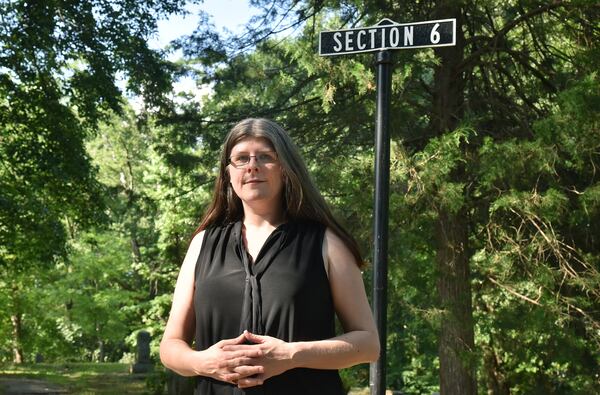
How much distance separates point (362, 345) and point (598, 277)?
8.01 metres

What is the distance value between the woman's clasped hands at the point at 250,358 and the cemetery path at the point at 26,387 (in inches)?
625

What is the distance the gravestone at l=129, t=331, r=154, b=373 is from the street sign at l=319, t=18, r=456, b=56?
20011mm

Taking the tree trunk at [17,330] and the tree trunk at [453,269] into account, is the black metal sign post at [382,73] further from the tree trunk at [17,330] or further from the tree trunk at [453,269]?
the tree trunk at [17,330]

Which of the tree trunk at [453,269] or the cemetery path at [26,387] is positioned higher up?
the tree trunk at [453,269]

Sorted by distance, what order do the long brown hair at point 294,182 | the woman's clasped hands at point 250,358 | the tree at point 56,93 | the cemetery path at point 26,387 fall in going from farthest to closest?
the cemetery path at point 26,387, the tree at point 56,93, the long brown hair at point 294,182, the woman's clasped hands at point 250,358

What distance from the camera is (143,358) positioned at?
24.1 meters

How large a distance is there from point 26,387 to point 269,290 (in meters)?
17.0

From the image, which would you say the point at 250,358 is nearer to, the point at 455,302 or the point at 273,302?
the point at 273,302

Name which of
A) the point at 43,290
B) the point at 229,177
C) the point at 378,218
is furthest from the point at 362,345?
the point at 43,290

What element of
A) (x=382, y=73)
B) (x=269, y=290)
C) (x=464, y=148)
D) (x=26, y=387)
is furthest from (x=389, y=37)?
(x=26, y=387)

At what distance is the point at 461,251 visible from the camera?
11.4 m

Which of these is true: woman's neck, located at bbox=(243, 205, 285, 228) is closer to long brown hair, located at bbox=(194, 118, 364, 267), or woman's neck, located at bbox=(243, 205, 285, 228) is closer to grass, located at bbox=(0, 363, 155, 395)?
long brown hair, located at bbox=(194, 118, 364, 267)

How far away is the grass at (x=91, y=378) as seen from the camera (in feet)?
61.5

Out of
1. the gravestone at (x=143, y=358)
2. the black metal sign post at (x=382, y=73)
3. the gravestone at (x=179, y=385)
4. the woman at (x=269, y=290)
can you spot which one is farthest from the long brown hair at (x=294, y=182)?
the gravestone at (x=143, y=358)
